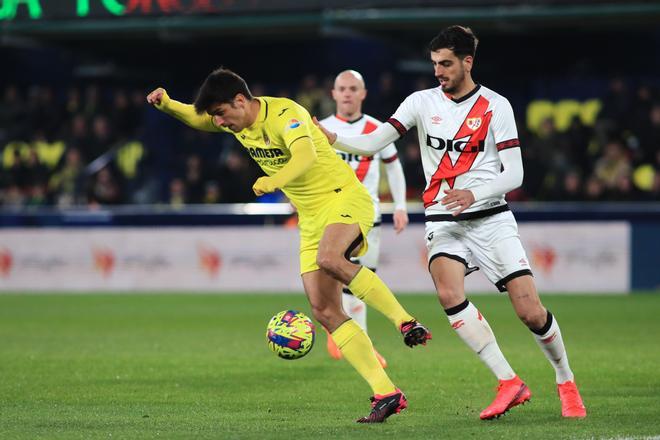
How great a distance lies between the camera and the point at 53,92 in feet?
88.4

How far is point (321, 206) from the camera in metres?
7.43

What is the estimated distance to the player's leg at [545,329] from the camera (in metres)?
6.93

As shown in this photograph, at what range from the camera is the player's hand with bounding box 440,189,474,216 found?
6.81 metres

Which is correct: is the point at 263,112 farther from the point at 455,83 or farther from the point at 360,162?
the point at 360,162

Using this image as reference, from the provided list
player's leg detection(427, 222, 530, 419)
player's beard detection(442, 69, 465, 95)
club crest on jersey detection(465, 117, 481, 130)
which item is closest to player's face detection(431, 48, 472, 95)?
player's beard detection(442, 69, 465, 95)

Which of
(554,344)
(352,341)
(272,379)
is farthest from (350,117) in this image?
(554,344)

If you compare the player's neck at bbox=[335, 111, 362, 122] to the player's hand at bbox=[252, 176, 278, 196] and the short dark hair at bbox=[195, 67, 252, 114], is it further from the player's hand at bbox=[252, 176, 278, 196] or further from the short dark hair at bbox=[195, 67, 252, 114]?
the player's hand at bbox=[252, 176, 278, 196]

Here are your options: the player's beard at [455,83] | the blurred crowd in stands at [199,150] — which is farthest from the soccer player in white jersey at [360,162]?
the blurred crowd in stands at [199,150]

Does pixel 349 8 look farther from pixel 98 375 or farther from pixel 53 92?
pixel 98 375

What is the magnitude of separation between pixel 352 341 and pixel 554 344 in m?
1.18

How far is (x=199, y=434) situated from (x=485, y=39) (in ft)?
61.1

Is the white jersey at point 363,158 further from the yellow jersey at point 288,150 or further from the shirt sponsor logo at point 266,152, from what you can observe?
the shirt sponsor logo at point 266,152

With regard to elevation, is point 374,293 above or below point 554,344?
above

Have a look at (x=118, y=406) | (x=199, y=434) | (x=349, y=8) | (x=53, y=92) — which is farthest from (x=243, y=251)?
(x=199, y=434)
